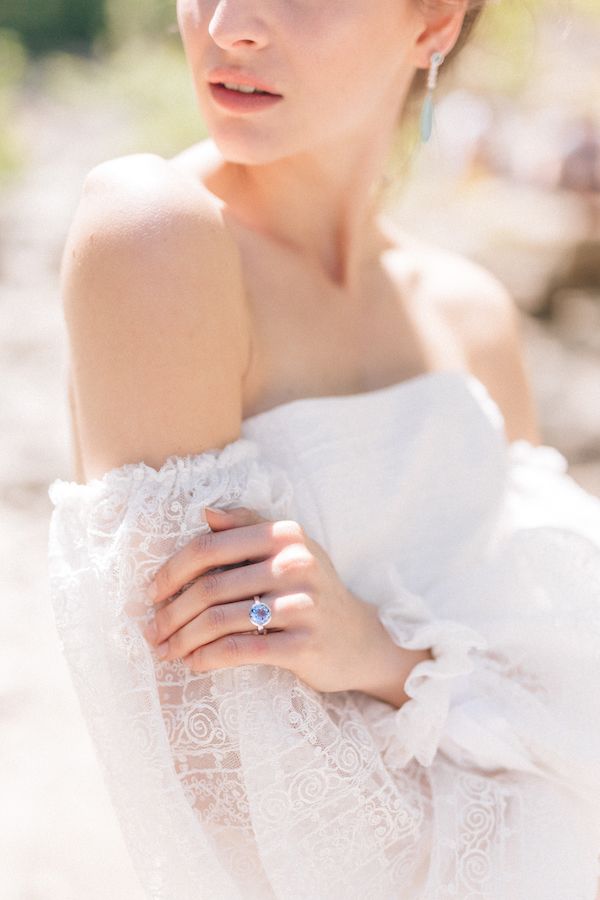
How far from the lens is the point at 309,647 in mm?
1253

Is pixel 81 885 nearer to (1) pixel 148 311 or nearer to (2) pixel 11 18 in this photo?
(1) pixel 148 311

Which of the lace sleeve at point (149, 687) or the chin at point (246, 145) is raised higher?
the chin at point (246, 145)

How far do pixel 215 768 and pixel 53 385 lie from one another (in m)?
3.15

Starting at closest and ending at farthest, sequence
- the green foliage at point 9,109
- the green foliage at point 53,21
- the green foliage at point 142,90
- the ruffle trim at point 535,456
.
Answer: the ruffle trim at point 535,456
the green foliage at point 142,90
the green foliage at point 9,109
the green foliage at point 53,21

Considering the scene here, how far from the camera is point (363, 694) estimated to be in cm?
143

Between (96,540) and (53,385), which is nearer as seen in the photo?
(96,540)

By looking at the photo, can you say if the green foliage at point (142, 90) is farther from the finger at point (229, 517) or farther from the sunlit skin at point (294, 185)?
the finger at point (229, 517)

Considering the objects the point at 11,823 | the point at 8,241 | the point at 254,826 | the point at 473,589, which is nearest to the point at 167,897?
the point at 254,826

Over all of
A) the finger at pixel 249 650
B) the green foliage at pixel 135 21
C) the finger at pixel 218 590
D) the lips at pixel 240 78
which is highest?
the lips at pixel 240 78

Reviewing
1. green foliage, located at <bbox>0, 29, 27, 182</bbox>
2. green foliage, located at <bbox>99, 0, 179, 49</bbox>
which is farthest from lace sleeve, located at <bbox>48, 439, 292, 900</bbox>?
green foliage, located at <bbox>99, 0, 179, 49</bbox>

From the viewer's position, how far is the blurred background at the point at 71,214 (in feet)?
7.60

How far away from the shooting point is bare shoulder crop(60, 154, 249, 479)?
1.23 meters

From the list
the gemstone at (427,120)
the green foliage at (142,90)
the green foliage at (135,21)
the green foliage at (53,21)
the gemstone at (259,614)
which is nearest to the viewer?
the gemstone at (259,614)

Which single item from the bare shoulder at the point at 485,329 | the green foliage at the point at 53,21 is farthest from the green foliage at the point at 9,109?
the bare shoulder at the point at 485,329
